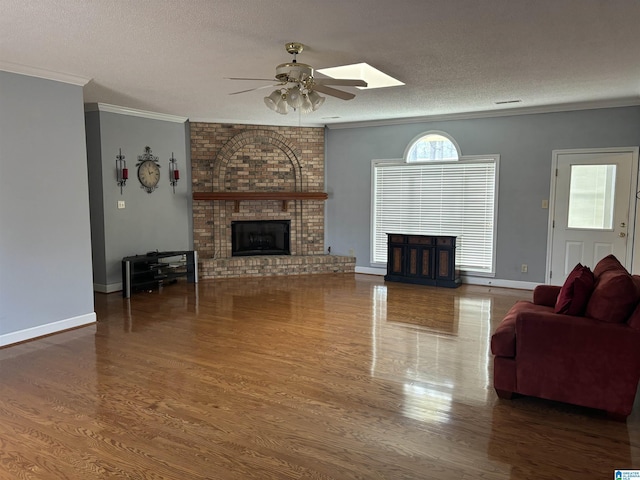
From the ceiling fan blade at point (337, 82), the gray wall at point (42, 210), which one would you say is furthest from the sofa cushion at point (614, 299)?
the gray wall at point (42, 210)

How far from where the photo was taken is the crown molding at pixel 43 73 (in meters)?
4.17

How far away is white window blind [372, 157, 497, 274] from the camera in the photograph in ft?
22.8

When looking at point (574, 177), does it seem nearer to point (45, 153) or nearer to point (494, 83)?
point (494, 83)

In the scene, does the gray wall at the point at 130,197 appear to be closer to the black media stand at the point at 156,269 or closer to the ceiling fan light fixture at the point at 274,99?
the black media stand at the point at 156,269

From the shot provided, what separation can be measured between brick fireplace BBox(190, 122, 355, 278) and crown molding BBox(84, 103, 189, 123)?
379 millimetres

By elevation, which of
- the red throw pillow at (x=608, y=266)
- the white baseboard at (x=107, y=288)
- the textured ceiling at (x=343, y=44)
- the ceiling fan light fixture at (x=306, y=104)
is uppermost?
the textured ceiling at (x=343, y=44)

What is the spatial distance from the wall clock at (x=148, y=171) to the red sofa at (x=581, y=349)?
5.50 metres

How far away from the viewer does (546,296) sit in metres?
3.90

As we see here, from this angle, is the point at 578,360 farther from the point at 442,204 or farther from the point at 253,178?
the point at 253,178

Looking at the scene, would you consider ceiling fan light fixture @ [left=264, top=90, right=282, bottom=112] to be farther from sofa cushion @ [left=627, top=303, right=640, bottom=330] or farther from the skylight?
sofa cushion @ [left=627, top=303, right=640, bottom=330]

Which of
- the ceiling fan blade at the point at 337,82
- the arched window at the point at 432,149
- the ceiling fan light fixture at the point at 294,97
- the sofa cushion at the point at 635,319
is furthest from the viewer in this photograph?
the arched window at the point at 432,149

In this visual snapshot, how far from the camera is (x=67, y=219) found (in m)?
4.75

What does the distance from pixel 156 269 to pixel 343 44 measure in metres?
4.48

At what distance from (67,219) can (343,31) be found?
11.0 ft
